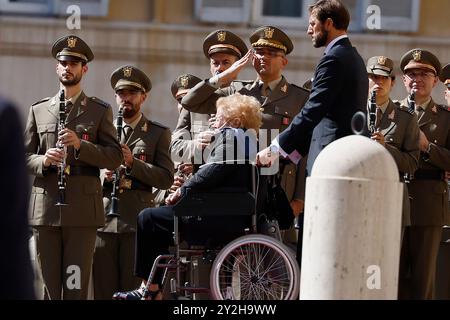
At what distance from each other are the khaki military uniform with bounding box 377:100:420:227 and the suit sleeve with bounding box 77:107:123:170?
191 centimetres

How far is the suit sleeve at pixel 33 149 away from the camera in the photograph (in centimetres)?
1036

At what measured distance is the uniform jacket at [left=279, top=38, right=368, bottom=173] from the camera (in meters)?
8.88

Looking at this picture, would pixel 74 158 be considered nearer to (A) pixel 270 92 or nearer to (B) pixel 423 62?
(A) pixel 270 92

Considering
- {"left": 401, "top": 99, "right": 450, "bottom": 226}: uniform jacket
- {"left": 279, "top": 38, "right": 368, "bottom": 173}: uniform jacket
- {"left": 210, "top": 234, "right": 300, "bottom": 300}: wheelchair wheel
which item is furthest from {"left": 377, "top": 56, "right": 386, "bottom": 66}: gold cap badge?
{"left": 210, "top": 234, "right": 300, "bottom": 300}: wheelchair wheel

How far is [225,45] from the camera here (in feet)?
36.9

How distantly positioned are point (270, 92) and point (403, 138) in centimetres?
122

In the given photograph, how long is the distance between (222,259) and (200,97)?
5.24 ft

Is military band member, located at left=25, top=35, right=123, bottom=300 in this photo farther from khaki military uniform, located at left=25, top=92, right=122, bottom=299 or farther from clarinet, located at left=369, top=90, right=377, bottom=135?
clarinet, located at left=369, top=90, right=377, bottom=135

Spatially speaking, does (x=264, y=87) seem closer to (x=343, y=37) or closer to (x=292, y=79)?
(x=343, y=37)

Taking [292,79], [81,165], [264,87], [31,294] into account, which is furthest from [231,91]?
[292,79]

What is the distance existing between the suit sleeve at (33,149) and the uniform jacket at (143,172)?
33.8 inches

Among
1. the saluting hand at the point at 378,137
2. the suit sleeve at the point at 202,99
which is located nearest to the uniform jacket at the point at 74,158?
the suit sleeve at the point at 202,99

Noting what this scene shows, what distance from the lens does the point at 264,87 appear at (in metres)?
10.5

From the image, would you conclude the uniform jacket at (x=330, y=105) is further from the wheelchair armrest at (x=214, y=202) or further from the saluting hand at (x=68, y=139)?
the saluting hand at (x=68, y=139)
